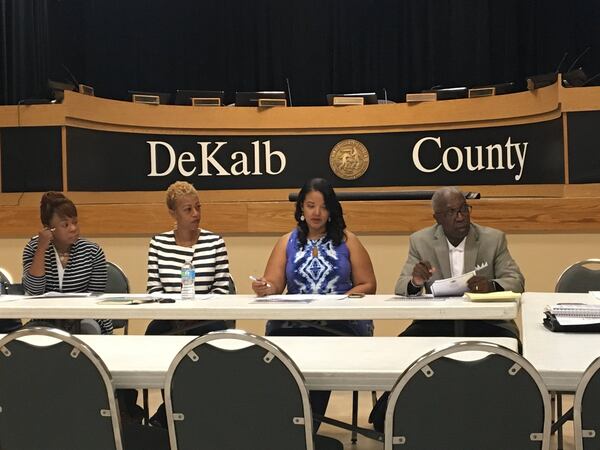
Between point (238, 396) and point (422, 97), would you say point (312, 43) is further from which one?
point (238, 396)

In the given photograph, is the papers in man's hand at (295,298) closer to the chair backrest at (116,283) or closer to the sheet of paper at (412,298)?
the sheet of paper at (412,298)

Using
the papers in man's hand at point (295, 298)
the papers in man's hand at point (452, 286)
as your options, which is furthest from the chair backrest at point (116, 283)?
the papers in man's hand at point (452, 286)

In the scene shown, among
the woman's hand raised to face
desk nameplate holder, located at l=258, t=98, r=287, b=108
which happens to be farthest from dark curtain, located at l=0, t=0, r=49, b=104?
the woman's hand raised to face

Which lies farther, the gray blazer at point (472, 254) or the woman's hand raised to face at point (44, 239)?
the woman's hand raised to face at point (44, 239)

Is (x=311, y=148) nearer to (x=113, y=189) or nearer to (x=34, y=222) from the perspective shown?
(x=113, y=189)

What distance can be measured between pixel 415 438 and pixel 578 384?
436 millimetres

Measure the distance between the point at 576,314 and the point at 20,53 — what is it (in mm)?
8609

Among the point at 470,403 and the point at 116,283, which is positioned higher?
the point at 116,283

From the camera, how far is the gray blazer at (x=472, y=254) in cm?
444

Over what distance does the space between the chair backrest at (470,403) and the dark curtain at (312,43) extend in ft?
31.3

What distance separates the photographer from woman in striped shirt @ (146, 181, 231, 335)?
15.5 ft

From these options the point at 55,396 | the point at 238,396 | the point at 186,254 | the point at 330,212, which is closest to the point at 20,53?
the point at 186,254

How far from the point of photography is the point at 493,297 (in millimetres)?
3820

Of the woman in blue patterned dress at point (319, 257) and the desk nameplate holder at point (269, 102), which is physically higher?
the desk nameplate holder at point (269, 102)
